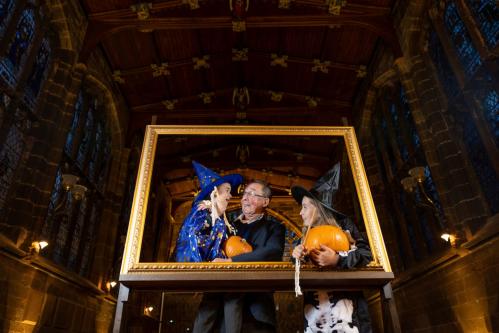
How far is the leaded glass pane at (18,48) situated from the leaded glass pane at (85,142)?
238cm

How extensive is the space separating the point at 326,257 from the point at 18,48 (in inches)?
239

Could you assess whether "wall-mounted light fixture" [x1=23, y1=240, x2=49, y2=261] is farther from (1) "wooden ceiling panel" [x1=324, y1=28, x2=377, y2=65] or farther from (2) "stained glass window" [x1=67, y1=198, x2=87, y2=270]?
(1) "wooden ceiling panel" [x1=324, y1=28, x2=377, y2=65]

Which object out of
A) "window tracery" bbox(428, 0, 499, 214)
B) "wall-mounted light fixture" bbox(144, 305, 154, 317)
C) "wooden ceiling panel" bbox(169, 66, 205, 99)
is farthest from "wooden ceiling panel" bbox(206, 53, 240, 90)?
"wall-mounted light fixture" bbox(144, 305, 154, 317)

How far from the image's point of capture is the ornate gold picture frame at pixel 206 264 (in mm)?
2066

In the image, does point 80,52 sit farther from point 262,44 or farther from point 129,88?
point 262,44

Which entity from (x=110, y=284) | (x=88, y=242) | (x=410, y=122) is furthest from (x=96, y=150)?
(x=410, y=122)

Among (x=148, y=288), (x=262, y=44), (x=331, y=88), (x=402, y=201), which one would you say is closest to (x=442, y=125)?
(x=402, y=201)

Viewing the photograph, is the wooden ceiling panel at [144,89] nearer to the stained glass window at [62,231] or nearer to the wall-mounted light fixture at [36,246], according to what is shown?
the stained glass window at [62,231]

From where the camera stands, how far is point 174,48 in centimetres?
857

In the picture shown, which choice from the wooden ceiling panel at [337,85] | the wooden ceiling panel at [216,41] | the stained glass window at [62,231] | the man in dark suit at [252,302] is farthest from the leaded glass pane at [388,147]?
the stained glass window at [62,231]

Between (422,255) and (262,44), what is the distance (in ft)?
19.9

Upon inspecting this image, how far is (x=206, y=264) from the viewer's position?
6.87 feet

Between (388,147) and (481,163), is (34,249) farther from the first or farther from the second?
(388,147)

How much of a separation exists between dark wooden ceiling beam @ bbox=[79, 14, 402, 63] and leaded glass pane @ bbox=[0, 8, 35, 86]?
1.37m
